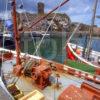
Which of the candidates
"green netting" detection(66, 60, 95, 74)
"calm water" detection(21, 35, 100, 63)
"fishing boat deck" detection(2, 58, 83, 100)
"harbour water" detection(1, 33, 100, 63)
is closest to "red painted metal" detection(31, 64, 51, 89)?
"fishing boat deck" detection(2, 58, 83, 100)

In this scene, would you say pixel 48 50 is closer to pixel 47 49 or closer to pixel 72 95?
pixel 47 49

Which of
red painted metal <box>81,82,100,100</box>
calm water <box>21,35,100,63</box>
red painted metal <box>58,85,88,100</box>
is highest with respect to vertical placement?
red painted metal <box>58,85,88,100</box>

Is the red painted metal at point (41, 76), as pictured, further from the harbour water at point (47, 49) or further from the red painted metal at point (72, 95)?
the red painted metal at point (72, 95)

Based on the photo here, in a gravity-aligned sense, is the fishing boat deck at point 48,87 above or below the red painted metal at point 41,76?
below

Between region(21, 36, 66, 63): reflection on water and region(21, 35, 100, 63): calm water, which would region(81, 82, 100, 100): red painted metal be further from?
region(21, 36, 66, 63): reflection on water

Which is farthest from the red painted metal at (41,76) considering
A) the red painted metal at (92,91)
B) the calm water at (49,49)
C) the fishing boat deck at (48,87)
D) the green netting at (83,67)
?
the calm water at (49,49)

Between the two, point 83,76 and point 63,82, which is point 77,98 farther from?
point 83,76

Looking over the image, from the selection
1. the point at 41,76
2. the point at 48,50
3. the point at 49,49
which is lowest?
the point at 49,49

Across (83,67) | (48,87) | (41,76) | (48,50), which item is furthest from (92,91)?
(48,50)

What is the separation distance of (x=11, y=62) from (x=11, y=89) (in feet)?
20.4

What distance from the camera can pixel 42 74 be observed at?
36.2 feet

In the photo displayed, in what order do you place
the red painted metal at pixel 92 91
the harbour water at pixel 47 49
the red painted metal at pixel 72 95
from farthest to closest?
the harbour water at pixel 47 49
the red painted metal at pixel 92 91
the red painted metal at pixel 72 95

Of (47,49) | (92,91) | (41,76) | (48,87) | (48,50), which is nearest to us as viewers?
(92,91)

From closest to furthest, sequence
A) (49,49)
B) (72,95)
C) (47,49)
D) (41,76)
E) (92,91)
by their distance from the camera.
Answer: (72,95) → (92,91) → (41,76) → (47,49) → (49,49)
